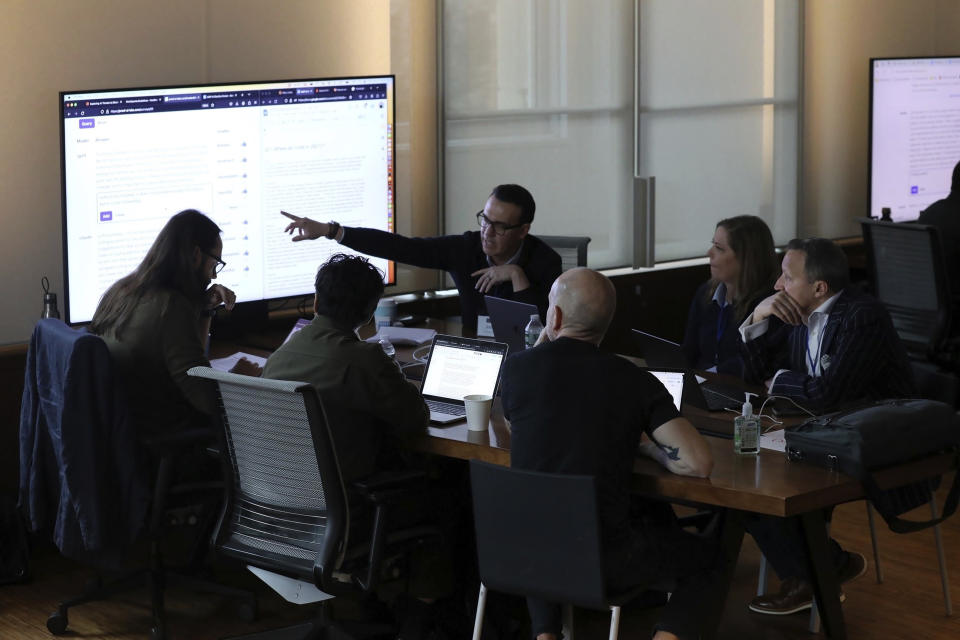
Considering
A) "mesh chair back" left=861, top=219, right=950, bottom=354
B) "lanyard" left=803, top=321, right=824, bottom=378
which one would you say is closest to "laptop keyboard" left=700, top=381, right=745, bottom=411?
"lanyard" left=803, top=321, right=824, bottom=378

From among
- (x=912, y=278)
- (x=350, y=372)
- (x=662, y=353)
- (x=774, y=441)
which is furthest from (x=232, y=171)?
(x=912, y=278)

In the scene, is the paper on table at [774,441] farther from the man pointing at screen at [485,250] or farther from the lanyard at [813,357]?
the man pointing at screen at [485,250]

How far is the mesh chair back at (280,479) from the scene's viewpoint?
3.24m

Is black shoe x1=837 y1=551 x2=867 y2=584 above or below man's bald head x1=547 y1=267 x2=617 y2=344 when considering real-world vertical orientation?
below

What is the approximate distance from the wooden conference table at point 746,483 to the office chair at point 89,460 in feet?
2.59

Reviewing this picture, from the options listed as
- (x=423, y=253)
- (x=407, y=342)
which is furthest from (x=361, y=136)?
(x=407, y=342)

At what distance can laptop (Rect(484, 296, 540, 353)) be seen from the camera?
13.8ft

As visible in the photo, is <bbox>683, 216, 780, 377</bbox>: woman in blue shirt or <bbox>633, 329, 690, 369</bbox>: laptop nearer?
<bbox>633, 329, 690, 369</bbox>: laptop

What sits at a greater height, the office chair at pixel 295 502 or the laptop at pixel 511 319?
the laptop at pixel 511 319

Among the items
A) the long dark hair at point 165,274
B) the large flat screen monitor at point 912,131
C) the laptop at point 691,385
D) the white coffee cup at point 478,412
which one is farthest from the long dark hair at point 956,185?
the long dark hair at point 165,274

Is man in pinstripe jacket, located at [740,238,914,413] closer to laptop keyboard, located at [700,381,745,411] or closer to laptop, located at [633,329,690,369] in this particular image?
laptop keyboard, located at [700,381,745,411]

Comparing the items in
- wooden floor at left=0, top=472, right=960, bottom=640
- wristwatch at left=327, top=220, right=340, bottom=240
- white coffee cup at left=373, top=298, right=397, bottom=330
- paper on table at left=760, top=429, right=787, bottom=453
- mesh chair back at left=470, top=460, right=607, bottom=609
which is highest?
wristwatch at left=327, top=220, right=340, bottom=240

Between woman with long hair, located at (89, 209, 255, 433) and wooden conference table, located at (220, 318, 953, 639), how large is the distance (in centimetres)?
75

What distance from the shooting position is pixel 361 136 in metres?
5.09
